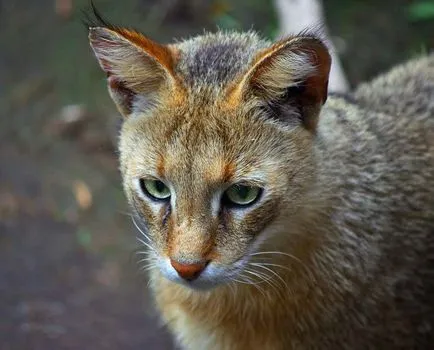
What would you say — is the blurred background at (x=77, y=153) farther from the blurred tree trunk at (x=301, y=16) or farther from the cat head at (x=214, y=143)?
the cat head at (x=214, y=143)

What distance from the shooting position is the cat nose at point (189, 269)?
268 centimetres

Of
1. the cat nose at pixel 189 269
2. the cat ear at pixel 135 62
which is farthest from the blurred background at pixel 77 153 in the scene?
the cat nose at pixel 189 269

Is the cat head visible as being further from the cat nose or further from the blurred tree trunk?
the blurred tree trunk

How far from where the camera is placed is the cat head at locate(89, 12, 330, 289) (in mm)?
2705

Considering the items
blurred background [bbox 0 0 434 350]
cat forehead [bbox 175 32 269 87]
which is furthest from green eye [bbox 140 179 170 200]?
blurred background [bbox 0 0 434 350]

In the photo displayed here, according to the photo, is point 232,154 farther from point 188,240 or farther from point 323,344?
point 323,344

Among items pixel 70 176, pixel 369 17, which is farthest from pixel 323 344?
pixel 369 17

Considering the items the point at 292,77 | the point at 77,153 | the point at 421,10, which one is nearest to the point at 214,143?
the point at 292,77

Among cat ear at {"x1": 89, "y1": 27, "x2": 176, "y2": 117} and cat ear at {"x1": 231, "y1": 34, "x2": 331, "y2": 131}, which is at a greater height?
cat ear at {"x1": 89, "y1": 27, "x2": 176, "y2": 117}

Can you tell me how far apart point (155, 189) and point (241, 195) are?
282 millimetres

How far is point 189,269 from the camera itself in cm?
268

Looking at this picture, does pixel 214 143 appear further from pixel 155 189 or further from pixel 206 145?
pixel 155 189

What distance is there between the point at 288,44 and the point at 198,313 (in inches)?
44.7

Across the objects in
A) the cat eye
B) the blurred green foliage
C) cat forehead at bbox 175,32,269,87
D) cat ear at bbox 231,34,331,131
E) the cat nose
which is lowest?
the cat nose
